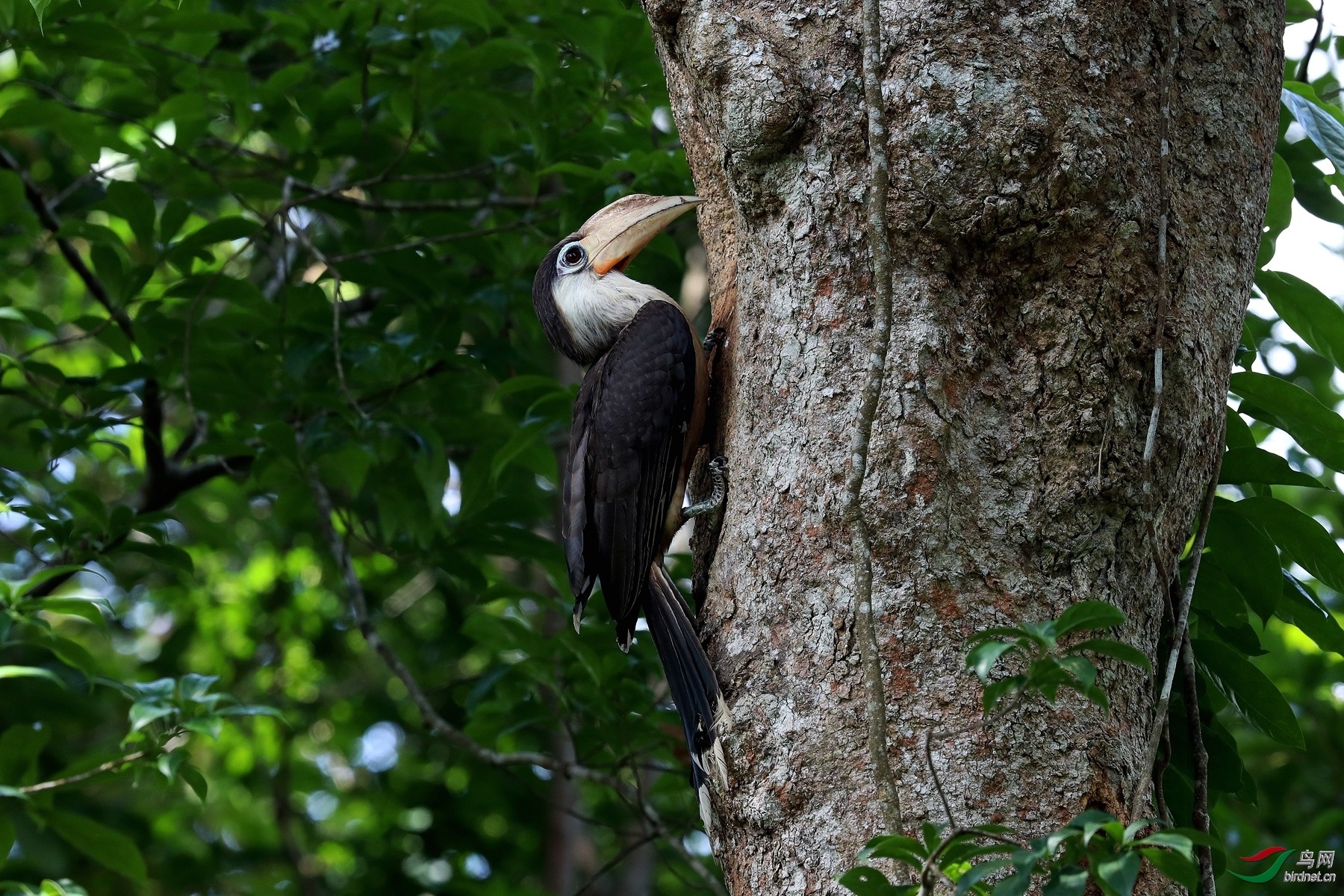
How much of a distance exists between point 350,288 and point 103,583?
2728 mm

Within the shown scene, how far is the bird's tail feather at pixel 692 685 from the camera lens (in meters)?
2.11

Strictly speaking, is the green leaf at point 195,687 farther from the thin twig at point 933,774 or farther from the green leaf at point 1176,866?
the green leaf at point 1176,866

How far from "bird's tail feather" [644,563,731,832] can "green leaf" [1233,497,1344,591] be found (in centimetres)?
117

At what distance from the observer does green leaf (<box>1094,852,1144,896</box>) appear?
1293mm

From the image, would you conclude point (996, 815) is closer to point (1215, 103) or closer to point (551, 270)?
point (1215, 103)

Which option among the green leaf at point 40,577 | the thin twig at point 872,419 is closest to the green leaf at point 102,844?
the green leaf at point 40,577

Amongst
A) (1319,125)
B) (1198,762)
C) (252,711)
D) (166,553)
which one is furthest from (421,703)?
(1319,125)

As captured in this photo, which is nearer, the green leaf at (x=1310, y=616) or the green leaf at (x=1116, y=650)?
the green leaf at (x=1116, y=650)

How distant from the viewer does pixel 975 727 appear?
6.14 feet

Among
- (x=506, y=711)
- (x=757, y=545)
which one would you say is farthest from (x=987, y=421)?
(x=506, y=711)

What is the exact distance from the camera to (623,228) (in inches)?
127

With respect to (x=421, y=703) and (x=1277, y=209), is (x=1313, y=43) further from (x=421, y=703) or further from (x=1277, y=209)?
(x=421, y=703)

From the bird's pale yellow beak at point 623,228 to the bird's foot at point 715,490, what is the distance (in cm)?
81

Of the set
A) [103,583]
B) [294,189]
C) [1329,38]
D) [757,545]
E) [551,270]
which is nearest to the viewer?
[757,545]
